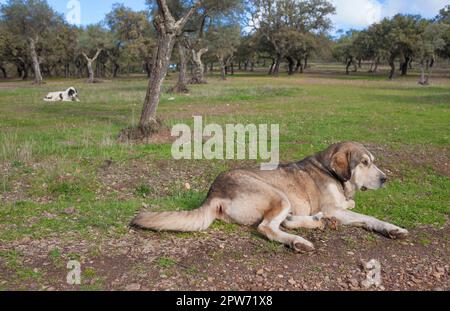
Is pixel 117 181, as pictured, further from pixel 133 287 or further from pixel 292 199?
pixel 133 287

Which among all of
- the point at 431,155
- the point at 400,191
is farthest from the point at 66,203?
the point at 431,155

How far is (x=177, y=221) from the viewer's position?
5.60 meters

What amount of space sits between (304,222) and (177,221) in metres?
1.85

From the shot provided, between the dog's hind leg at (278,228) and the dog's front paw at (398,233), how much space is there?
4.21 ft

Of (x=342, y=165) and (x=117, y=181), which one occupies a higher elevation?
(x=342, y=165)

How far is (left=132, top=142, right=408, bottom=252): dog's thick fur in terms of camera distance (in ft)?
18.6

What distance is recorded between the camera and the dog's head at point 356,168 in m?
6.23

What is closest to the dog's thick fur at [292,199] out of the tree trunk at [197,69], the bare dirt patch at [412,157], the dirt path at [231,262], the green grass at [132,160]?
the dirt path at [231,262]

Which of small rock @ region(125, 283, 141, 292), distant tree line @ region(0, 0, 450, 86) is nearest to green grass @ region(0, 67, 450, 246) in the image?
small rock @ region(125, 283, 141, 292)

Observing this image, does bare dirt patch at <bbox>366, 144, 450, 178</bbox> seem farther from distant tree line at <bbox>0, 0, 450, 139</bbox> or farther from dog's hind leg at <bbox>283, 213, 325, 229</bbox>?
distant tree line at <bbox>0, 0, 450, 139</bbox>

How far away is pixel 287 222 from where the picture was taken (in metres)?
6.02

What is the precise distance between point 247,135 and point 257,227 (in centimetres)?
796

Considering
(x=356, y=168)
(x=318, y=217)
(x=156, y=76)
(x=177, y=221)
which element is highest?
(x=156, y=76)

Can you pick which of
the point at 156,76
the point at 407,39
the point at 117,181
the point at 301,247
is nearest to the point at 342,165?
the point at 301,247
